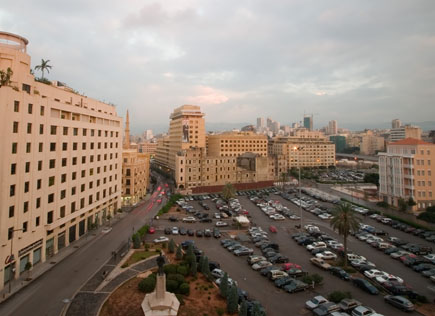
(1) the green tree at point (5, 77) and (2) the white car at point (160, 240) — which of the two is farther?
(2) the white car at point (160, 240)

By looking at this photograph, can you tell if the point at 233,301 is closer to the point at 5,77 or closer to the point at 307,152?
the point at 5,77

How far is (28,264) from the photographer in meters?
29.2

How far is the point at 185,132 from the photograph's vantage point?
108188mm

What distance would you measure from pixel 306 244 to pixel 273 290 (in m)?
15.7

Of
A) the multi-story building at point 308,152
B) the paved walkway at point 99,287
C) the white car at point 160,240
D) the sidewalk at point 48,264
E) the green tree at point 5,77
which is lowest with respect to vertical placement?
the paved walkway at point 99,287

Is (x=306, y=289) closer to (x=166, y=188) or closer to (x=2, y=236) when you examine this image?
(x=2, y=236)

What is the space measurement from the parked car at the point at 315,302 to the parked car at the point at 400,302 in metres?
6.24

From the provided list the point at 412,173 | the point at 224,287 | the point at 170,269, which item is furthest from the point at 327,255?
the point at 412,173

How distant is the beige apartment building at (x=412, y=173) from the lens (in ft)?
193

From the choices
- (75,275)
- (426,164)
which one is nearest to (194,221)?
(75,275)

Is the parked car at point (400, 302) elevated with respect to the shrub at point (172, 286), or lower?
lower

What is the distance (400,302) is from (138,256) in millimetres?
28432

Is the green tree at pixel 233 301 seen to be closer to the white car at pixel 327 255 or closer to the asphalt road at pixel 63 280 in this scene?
the asphalt road at pixel 63 280

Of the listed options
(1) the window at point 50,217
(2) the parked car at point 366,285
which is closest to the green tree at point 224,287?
(2) the parked car at point 366,285
